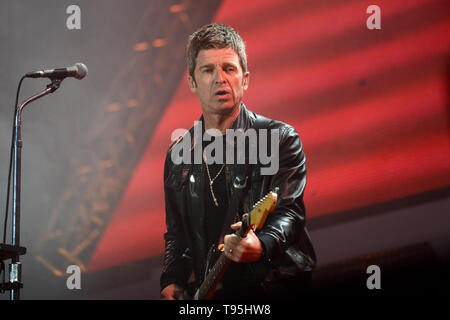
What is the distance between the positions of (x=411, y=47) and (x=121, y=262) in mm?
2295

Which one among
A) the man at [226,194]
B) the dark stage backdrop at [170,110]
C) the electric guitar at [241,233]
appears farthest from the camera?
the dark stage backdrop at [170,110]

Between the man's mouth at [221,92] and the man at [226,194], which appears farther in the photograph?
the man's mouth at [221,92]

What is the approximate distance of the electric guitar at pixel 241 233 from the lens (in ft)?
7.15

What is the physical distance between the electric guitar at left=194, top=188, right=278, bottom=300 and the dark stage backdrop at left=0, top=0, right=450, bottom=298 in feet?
2.98

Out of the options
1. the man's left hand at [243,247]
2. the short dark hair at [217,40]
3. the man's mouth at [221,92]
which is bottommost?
the man's left hand at [243,247]

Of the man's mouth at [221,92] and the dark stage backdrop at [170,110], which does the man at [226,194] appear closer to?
the man's mouth at [221,92]

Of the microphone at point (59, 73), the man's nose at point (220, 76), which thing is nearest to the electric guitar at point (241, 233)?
the man's nose at point (220, 76)

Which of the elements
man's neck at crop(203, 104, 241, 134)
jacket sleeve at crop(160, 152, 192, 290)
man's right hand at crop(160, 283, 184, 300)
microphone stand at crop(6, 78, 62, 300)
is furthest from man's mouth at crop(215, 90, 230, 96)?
man's right hand at crop(160, 283, 184, 300)

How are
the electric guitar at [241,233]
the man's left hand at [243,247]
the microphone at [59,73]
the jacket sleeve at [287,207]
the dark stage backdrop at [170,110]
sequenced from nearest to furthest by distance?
the electric guitar at [241,233], the man's left hand at [243,247], the jacket sleeve at [287,207], the microphone at [59,73], the dark stage backdrop at [170,110]

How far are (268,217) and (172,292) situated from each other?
0.69m

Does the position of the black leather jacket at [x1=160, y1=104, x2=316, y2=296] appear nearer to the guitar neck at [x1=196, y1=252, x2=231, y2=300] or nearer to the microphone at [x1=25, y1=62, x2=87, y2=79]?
the guitar neck at [x1=196, y1=252, x2=231, y2=300]

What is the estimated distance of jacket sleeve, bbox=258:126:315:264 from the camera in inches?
97.1

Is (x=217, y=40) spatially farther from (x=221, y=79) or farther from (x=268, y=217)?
(x=268, y=217)

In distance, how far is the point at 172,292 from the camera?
2.87 metres
